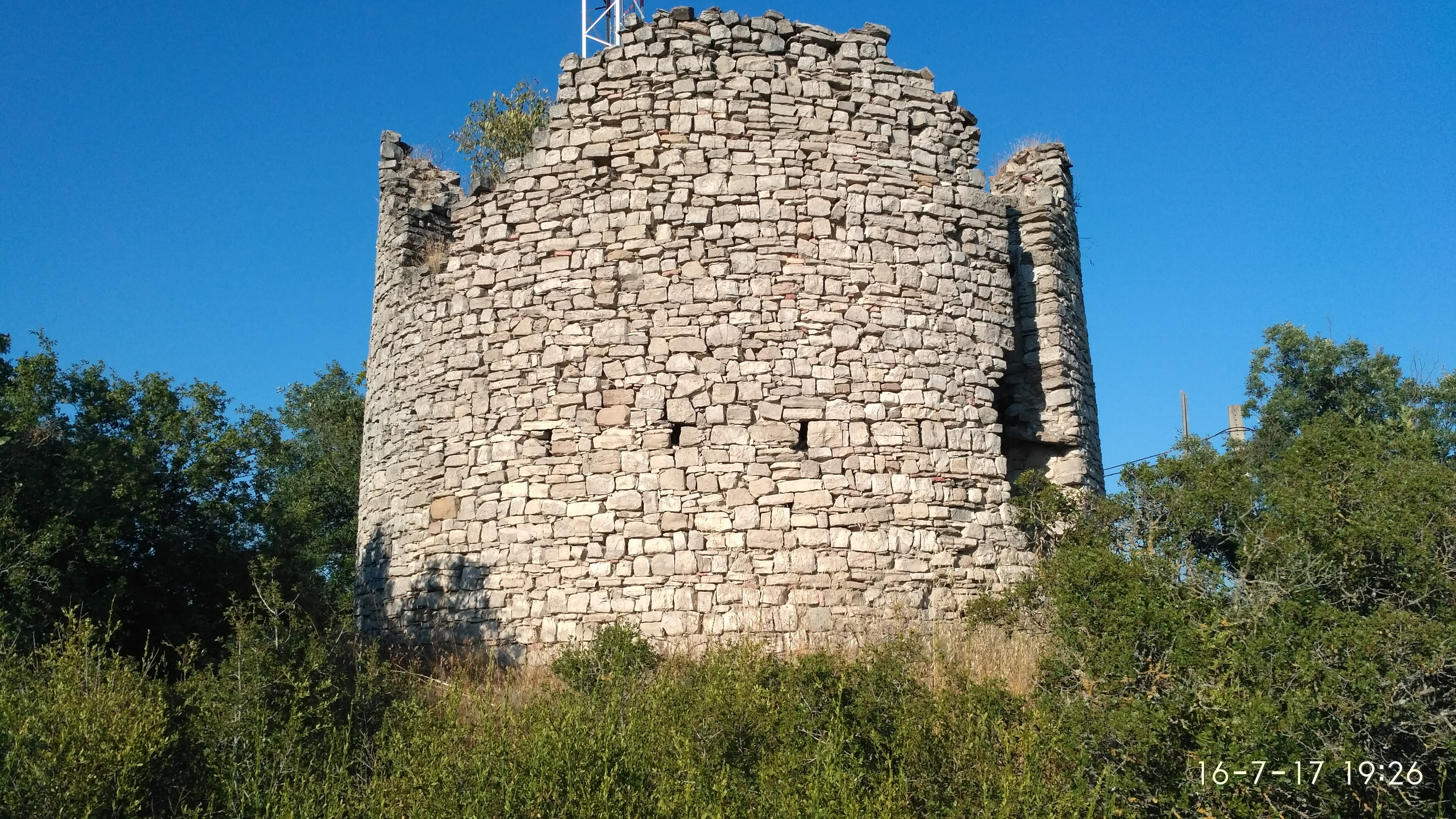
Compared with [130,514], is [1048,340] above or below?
above

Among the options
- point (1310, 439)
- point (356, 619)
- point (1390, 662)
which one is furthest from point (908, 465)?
point (356, 619)

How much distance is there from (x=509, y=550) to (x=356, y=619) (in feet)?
6.53

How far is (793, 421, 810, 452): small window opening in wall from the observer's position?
28.7 ft

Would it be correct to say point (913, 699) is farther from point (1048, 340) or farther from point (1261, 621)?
point (1048, 340)

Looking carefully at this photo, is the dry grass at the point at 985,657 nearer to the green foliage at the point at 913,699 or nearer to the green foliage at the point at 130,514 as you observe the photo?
the green foliage at the point at 913,699

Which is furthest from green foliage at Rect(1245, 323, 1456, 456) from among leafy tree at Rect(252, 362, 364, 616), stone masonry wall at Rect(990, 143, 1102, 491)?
leafy tree at Rect(252, 362, 364, 616)

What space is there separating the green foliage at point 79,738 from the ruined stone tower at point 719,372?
9.48 ft

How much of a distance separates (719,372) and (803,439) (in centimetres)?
82

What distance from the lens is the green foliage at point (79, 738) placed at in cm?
530

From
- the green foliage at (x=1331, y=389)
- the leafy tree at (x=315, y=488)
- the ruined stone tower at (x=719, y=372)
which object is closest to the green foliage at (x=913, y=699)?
the ruined stone tower at (x=719, y=372)

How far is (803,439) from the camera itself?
8.81m

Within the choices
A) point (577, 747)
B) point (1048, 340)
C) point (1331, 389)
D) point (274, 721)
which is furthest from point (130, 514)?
point (1331, 389)

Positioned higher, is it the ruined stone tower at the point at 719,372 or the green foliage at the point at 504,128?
the green foliage at the point at 504,128

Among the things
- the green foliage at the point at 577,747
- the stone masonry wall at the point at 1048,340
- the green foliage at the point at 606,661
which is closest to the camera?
the green foliage at the point at 577,747
